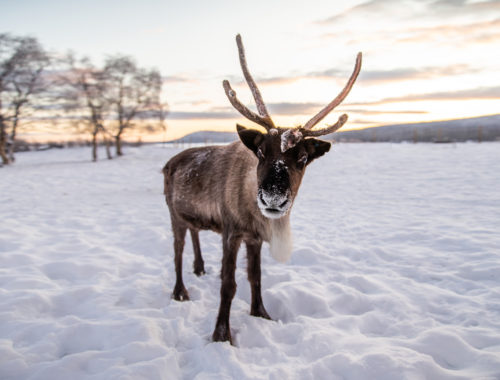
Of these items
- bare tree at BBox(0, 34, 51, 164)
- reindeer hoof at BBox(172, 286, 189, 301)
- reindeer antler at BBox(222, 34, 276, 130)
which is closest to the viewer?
reindeer antler at BBox(222, 34, 276, 130)

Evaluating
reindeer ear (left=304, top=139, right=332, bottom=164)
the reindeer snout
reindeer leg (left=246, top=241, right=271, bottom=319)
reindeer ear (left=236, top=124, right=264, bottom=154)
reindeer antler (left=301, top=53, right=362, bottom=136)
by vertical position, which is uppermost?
reindeer antler (left=301, top=53, right=362, bottom=136)

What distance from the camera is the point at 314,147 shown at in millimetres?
2939

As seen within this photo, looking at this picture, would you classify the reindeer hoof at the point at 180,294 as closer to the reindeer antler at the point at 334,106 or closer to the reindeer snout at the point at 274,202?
the reindeer snout at the point at 274,202

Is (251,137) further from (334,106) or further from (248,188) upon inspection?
(334,106)

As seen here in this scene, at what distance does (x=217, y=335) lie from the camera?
9.83ft

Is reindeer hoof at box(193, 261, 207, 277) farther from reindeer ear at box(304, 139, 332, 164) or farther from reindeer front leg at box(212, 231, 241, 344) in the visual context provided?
reindeer ear at box(304, 139, 332, 164)

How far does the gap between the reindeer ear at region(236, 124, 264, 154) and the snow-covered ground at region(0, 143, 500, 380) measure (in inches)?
73.8

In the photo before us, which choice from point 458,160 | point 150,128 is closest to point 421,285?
point 458,160

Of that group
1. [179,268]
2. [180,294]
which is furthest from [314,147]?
[180,294]

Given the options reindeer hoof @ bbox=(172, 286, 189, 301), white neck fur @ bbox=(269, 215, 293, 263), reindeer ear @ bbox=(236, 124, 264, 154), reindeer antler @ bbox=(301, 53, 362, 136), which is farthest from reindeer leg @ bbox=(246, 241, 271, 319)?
reindeer antler @ bbox=(301, 53, 362, 136)

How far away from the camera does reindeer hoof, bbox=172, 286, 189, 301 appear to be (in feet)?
12.8

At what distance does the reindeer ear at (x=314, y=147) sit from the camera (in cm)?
289

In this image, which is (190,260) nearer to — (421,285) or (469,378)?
(421,285)

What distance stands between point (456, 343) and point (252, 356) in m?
1.83
